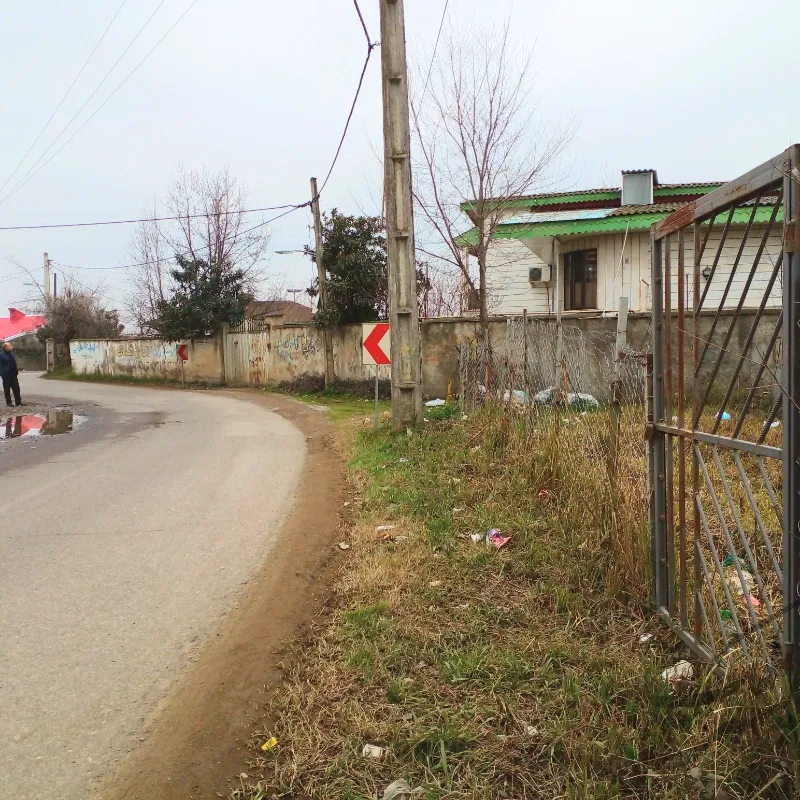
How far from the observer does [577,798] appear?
260 cm

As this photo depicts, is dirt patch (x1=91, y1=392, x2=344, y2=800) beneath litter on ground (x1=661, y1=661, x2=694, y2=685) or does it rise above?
beneath

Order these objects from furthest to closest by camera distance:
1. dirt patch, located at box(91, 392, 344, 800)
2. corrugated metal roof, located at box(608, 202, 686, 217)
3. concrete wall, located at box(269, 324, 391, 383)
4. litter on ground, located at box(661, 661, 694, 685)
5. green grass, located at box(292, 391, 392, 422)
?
concrete wall, located at box(269, 324, 391, 383) < corrugated metal roof, located at box(608, 202, 686, 217) < green grass, located at box(292, 391, 392, 422) < litter on ground, located at box(661, 661, 694, 685) < dirt patch, located at box(91, 392, 344, 800)

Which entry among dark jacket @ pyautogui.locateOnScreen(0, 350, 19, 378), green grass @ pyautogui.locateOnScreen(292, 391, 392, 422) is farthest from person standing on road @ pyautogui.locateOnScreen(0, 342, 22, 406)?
green grass @ pyautogui.locateOnScreen(292, 391, 392, 422)

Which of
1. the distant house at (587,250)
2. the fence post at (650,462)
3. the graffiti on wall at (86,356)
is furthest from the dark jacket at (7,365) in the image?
the fence post at (650,462)

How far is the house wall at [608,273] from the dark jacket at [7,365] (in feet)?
43.0

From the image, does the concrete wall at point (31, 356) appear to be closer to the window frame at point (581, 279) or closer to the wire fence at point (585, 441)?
the window frame at point (581, 279)

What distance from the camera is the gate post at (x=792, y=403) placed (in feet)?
8.05

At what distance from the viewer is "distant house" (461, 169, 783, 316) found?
1688cm

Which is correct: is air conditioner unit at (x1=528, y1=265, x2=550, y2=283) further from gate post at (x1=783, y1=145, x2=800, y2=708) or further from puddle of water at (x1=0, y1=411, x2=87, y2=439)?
gate post at (x1=783, y1=145, x2=800, y2=708)

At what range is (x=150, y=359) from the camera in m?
30.6

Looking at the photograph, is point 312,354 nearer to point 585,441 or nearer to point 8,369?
point 8,369

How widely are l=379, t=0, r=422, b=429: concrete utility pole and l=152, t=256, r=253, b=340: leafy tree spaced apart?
1687 centimetres

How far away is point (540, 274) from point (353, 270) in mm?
5416

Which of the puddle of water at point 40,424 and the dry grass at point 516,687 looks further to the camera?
the puddle of water at point 40,424
